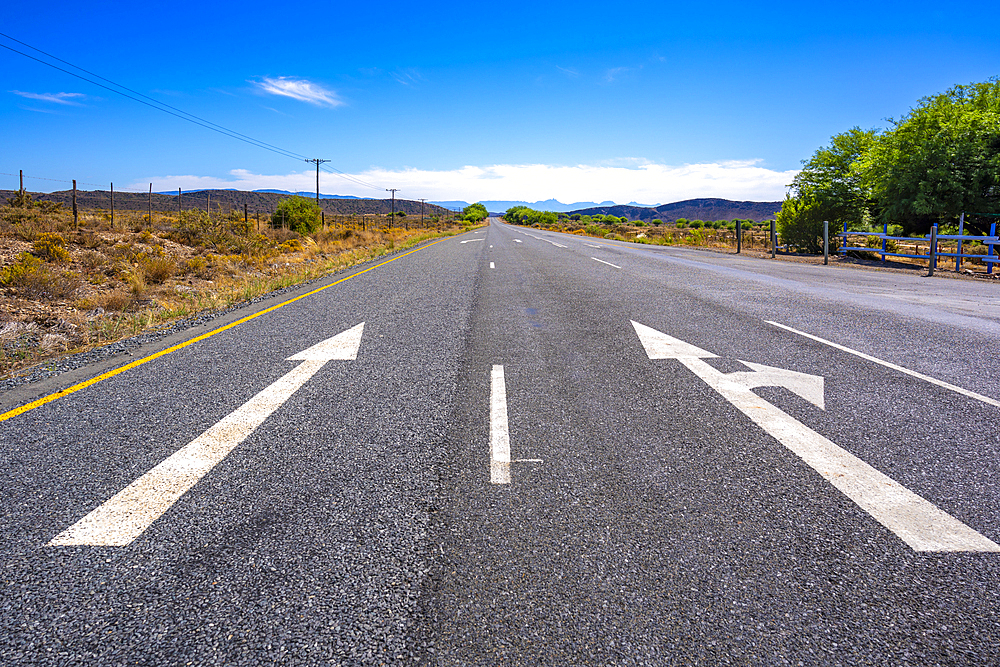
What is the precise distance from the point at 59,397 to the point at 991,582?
21.7ft

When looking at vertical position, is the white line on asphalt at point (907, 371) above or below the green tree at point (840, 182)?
below

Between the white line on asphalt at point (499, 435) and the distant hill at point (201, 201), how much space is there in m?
62.9

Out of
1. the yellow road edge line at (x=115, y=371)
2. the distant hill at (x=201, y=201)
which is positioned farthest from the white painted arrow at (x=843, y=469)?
the distant hill at (x=201, y=201)

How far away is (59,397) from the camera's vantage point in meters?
5.03

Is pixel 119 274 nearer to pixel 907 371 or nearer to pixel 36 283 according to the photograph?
pixel 36 283

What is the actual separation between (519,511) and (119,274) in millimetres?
15716

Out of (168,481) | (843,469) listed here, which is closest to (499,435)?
(168,481)

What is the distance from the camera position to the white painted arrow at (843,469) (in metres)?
2.78

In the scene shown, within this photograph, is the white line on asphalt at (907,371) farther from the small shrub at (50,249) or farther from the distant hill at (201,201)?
the distant hill at (201,201)

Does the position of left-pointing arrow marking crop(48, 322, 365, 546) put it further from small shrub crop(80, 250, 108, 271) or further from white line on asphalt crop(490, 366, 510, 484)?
small shrub crop(80, 250, 108, 271)

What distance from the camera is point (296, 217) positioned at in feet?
123

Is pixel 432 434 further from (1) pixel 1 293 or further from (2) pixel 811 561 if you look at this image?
(1) pixel 1 293

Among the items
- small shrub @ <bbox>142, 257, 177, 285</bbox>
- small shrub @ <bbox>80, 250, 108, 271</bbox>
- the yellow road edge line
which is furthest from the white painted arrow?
small shrub @ <bbox>80, 250, 108, 271</bbox>

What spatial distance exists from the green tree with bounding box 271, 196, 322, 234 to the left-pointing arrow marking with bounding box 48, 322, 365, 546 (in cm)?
3396
